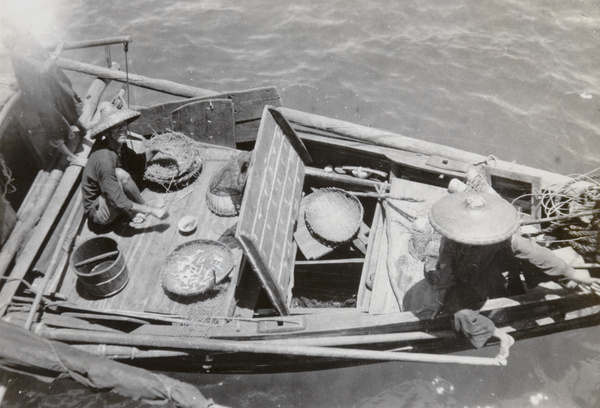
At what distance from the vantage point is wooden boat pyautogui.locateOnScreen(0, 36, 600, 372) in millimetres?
5215

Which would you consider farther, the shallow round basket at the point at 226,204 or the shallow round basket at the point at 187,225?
the shallow round basket at the point at 226,204

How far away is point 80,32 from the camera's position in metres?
13.2

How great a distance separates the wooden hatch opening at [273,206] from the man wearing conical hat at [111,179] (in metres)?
1.94

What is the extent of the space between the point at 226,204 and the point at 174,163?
1.25 m

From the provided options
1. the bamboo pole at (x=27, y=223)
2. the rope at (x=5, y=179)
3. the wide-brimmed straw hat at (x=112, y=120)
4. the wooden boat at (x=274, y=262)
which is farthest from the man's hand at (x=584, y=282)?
the rope at (x=5, y=179)

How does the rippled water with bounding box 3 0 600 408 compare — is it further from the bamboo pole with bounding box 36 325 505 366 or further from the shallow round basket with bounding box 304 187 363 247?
the shallow round basket with bounding box 304 187 363 247

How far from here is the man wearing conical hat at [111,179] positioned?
607cm

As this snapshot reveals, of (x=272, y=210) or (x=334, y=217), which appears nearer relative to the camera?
(x=272, y=210)

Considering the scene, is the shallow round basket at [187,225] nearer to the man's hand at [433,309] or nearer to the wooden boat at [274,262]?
the wooden boat at [274,262]

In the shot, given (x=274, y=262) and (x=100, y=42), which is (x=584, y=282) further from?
(x=100, y=42)

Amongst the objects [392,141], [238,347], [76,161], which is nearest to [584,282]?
[392,141]

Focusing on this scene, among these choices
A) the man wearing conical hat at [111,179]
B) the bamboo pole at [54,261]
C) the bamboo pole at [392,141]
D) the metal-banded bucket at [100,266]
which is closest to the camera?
the bamboo pole at [54,261]

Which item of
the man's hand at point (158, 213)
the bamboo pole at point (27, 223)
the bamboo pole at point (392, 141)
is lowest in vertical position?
the man's hand at point (158, 213)

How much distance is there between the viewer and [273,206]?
231 inches
